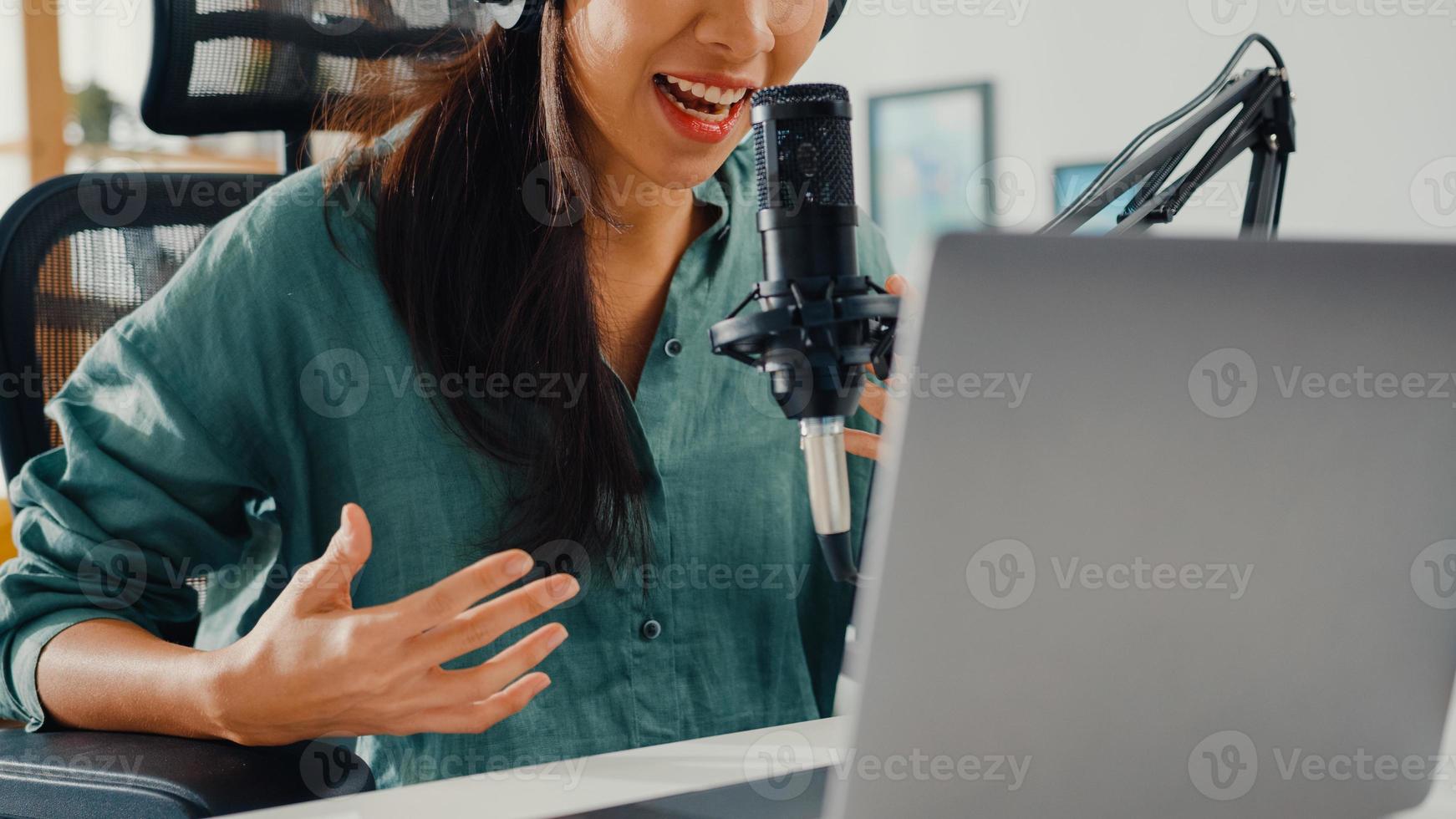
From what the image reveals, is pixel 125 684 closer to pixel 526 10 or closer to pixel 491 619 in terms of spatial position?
pixel 491 619

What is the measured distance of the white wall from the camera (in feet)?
7.26

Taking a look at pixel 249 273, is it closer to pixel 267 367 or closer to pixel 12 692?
pixel 267 367

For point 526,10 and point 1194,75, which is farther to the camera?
point 1194,75

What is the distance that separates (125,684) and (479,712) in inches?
9.4

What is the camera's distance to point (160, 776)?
24.3 inches

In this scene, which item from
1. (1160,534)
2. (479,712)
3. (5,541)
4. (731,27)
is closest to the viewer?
(1160,534)

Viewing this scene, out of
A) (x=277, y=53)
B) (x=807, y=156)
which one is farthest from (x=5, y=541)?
(x=807, y=156)

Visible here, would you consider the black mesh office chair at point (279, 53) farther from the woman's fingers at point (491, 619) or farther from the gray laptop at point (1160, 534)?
the gray laptop at point (1160, 534)

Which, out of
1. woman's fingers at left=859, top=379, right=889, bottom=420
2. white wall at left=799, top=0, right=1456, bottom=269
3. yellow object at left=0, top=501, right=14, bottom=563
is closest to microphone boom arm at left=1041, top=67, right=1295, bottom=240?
woman's fingers at left=859, top=379, right=889, bottom=420

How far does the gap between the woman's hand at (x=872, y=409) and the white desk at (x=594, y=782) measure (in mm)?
219

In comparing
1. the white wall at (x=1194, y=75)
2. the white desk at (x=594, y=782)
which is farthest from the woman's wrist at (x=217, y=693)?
the white wall at (x=1194, y=75)

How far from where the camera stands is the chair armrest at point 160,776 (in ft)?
1.99

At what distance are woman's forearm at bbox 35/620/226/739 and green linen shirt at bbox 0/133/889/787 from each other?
0.02 metres

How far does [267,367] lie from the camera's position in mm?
913
